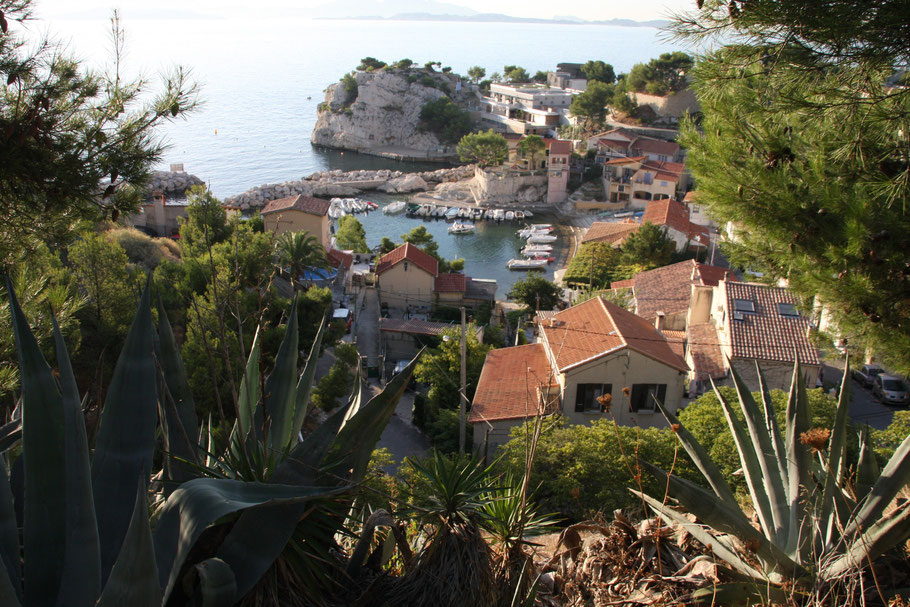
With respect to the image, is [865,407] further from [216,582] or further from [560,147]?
[560,147]

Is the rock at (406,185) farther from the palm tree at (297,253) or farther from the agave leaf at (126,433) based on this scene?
the agave leaf at (126,433)

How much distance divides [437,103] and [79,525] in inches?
2667

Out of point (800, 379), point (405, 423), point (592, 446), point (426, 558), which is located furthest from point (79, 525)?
point (405, 423)

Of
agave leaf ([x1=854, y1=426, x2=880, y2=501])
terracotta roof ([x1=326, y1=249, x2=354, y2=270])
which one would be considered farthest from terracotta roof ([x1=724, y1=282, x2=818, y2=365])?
terracotta roof ([x1=326, y1=249, x2=354, y2=270])

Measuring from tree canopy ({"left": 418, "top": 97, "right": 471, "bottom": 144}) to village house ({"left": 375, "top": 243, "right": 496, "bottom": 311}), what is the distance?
40.3m

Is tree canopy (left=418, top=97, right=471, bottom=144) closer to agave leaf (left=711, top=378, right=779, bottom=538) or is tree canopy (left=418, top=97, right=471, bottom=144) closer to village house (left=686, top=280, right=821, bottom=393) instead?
village house (left=686, top=280, right=821, bottom=393)

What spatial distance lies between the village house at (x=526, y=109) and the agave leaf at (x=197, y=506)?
61794 millimetres

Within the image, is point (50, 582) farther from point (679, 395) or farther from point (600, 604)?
point (679, 395)

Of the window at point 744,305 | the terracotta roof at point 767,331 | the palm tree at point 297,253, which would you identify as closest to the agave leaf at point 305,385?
the terracotta roof at point 767,331

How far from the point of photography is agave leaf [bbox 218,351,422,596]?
8.63 feet

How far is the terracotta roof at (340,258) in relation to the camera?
29523 mm

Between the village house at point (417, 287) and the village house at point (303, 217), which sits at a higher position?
the village house at point (303, 217)

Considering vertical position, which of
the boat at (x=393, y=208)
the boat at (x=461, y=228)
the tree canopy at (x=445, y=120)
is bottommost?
the boat at (x=461, y=228)

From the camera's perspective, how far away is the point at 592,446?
9.24 metres
